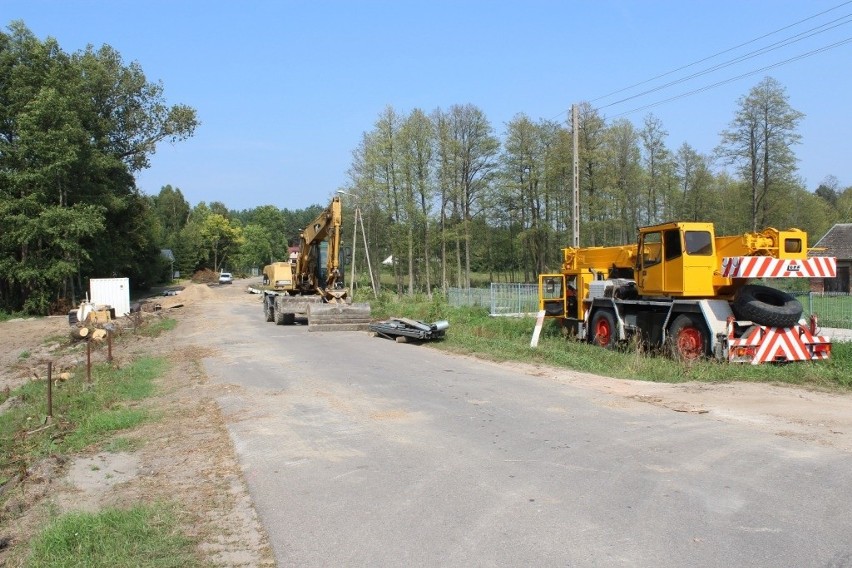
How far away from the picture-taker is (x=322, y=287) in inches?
1183

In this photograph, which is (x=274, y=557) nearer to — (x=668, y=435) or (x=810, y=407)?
(x=668, y=435)

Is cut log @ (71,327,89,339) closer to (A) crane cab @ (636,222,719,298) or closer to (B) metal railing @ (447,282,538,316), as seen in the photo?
(B) metal railing @ (447,282,538,316)

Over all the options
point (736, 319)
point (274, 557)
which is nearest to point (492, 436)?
point (274, 557)

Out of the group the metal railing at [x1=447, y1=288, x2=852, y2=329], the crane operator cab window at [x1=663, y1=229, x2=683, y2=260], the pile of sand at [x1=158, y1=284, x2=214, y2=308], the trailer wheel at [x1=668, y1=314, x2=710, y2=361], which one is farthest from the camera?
the pile of sand at [x1=158, y1=284, x2=214, y2=308]

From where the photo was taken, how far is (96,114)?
51688 mm

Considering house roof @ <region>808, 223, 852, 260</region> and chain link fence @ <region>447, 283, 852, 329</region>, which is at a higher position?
house roof @ <region>808, 223, 852, 260</region>

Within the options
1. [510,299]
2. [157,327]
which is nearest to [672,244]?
[510,299]

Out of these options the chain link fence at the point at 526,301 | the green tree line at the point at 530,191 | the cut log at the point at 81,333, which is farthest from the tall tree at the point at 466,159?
Result: the cut log at the point at 81,333

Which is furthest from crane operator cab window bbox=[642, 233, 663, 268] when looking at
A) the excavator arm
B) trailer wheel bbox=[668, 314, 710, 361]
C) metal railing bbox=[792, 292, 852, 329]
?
the excavator arm

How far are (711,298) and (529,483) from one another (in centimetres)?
1115

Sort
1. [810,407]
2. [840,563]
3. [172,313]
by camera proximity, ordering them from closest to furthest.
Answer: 1. [840,563]
2. [810,407]
3. [172,313]

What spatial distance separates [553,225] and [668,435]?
46.8m

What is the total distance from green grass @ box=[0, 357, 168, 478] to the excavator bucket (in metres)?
9.18

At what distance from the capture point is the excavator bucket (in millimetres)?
26219
